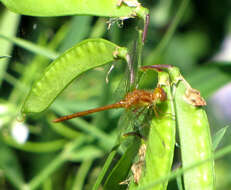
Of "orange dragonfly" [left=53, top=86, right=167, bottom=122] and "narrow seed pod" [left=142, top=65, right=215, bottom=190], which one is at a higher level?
"orange dragonfly" [left=53, top=86, right=167, bottom=122]

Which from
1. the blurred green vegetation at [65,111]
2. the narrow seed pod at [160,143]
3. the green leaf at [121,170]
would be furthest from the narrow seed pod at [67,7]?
the blurred green vegetation at [65,111]

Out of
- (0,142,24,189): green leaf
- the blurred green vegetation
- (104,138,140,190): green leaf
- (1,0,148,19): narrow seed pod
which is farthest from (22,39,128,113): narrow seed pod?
(0,142,24,189): green leaf

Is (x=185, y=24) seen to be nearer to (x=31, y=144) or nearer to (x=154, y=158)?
(x=31, y=144)

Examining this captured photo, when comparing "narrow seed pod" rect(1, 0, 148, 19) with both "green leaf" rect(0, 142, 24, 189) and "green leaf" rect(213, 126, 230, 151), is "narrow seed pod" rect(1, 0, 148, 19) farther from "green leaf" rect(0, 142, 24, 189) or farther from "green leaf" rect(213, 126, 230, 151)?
"green leaf" rect(0, 142, 24, 189)

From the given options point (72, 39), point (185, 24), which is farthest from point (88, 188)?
point (185, 24)

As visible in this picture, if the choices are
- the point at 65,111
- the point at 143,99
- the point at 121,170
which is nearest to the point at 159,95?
the point at 143,99

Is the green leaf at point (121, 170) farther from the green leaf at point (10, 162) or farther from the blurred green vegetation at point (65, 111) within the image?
the green leaf at point (10, 162)

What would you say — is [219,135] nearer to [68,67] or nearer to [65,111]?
[68,67]

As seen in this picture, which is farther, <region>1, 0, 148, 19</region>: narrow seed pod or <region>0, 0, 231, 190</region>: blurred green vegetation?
<region>0, 0, 231, 190</region>: blurred green vegetation
